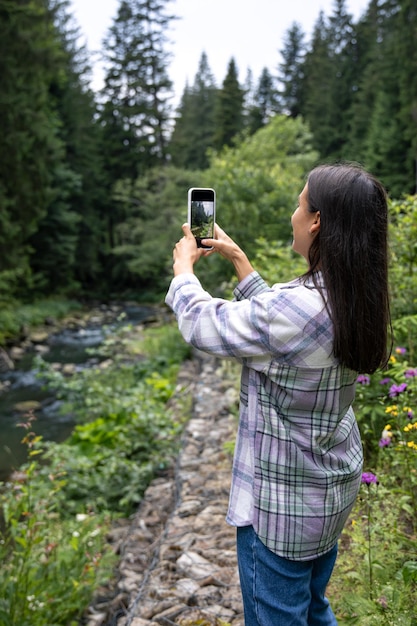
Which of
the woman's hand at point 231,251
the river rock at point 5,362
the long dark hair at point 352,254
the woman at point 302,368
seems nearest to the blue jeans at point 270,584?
the woman at point 302,368

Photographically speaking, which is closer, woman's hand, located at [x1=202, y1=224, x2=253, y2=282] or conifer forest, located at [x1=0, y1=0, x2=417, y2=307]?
woman's hand, located at [x1=202, y1=224, x2=253, y2=282]

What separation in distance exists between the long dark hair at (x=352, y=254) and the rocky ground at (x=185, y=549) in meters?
1.65

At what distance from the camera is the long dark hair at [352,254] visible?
4.07ft

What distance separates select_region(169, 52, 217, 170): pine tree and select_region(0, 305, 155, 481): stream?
1329 cm

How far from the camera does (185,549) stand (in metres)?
3.13

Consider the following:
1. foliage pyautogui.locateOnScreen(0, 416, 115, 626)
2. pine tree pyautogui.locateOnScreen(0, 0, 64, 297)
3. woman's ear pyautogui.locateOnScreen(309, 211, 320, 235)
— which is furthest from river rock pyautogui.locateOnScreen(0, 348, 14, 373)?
woman's ear pyautogui.locateOnScreen(309, 211, 320, 235)

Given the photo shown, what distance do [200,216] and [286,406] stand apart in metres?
0.56

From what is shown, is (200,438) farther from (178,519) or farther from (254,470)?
(254,470)

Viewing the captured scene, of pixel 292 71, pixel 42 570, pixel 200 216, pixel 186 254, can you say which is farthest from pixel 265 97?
pixel 186 254

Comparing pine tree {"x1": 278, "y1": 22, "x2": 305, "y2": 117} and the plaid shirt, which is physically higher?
pine tree {"x1": 278, "y1": 22, "x2": 305, "y2": 117}

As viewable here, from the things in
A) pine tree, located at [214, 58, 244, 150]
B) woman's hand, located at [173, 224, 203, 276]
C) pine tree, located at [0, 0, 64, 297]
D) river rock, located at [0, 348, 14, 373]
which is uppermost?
pine tree, located at [214, 58, 244, 150]

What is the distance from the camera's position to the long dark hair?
124 cm

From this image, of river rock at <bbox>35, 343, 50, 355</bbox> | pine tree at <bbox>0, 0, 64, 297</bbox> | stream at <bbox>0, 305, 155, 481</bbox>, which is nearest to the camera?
stream at <bbox>0, 305, 155, 481</bbox>

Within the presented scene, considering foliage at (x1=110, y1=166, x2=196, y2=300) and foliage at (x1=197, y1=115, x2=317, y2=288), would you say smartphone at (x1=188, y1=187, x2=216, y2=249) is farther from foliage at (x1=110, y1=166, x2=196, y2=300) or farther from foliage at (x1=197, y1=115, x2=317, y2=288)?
foliage at (x1=110, y1=166, x2=196, y2=300)
